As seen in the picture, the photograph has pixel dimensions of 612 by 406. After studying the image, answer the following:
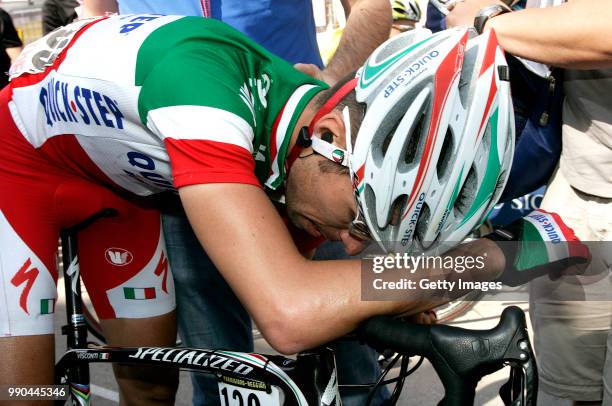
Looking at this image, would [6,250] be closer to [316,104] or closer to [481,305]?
[316,104]

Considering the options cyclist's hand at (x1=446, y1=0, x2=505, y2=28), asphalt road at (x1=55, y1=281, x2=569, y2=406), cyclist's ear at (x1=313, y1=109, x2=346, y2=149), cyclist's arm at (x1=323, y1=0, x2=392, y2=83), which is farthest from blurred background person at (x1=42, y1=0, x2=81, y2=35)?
→ cyclist's ear at (x1=313, y1=109, x2=346, y2=149)

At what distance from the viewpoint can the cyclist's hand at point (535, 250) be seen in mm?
1958

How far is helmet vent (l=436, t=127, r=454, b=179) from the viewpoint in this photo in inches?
75.5

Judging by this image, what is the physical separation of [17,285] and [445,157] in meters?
1.38

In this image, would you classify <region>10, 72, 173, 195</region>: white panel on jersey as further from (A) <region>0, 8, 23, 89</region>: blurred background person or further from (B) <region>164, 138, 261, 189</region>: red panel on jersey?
(A) <region>0, 8, 23, 89</region>: blurred background person

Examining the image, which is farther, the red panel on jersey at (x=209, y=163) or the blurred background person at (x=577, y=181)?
the blurred background person at (x=577, y=181)

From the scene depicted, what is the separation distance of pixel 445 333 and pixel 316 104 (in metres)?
0.79

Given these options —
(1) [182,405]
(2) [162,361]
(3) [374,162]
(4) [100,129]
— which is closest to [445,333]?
(3) [374,162]

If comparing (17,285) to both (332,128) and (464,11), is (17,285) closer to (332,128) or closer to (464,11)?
(332,128)

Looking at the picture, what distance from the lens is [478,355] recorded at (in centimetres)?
164

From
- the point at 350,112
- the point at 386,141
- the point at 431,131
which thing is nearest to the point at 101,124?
the point at 350,112

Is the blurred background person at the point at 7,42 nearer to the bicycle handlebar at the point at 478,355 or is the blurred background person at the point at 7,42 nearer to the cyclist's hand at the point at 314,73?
the cyclist's hand at the point at 314,73

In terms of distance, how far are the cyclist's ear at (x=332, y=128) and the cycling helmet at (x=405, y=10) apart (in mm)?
4795

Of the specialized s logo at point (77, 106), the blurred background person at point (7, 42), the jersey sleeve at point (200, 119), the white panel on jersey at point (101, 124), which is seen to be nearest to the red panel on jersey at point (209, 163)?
the jersey sleeve at point (200, 119)
